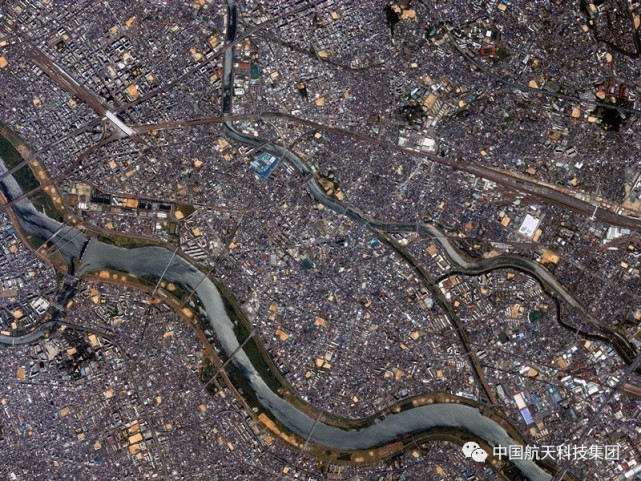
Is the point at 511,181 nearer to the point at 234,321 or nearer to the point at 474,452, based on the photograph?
the point at 474,452

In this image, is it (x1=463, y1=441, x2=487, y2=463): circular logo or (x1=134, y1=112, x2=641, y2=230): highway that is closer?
(x1=463, y1=441, x2=487, y2=463): circular logo

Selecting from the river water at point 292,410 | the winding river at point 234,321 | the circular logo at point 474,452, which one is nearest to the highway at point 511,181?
the winding river at point 234,321

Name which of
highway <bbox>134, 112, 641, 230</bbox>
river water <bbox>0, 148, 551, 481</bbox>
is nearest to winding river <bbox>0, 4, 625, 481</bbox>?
river water <bbox>0, 148, 551, 481</bbox>

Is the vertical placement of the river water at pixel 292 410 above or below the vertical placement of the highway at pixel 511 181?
below

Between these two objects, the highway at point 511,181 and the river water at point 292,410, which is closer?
the river water at point 292,410

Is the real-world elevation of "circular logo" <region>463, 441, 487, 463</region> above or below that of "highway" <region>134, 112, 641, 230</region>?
below

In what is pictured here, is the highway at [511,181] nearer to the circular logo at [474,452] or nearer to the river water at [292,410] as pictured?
the river water at [292,410]

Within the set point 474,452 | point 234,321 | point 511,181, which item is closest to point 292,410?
point 234,321

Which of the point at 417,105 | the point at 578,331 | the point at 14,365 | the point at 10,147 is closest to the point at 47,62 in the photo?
the point at 10,147

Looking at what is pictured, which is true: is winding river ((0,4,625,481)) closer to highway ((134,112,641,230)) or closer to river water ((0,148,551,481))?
river water ((0,148,551,481))

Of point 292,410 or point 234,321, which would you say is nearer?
point 292,410

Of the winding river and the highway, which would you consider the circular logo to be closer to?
the winding river
